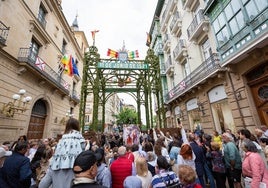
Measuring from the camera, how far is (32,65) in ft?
31.2

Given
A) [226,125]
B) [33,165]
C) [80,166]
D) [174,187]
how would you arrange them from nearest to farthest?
1. [80,166]
2. [174,187]
3. [33,165]
4. [226,125]

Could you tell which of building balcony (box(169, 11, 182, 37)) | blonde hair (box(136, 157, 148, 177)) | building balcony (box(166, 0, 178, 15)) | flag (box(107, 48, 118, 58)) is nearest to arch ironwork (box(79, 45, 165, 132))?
flag (box(107, 48, 118, 58))

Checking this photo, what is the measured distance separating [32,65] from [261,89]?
13.4 metres

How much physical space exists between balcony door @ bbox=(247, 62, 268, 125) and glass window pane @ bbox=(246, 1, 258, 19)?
7.49 feet

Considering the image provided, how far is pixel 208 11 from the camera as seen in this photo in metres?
9.36

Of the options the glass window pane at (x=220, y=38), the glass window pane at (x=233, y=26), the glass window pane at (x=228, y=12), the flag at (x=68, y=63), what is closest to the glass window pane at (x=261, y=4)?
the glass window pane at (x=233, y=26)

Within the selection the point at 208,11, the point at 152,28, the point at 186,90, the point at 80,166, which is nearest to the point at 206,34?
the point at 208,11

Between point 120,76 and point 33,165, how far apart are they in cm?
810

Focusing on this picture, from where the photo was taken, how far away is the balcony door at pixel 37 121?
1082 cm

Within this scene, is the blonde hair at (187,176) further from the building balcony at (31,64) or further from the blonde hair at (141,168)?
the building balcony at (31,64)

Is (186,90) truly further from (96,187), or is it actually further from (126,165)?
(96,187)

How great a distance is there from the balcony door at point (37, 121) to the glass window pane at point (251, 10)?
592 inches

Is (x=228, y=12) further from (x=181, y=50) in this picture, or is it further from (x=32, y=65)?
(x=32, y=65)

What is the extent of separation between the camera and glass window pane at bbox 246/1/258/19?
6255 millimetres
